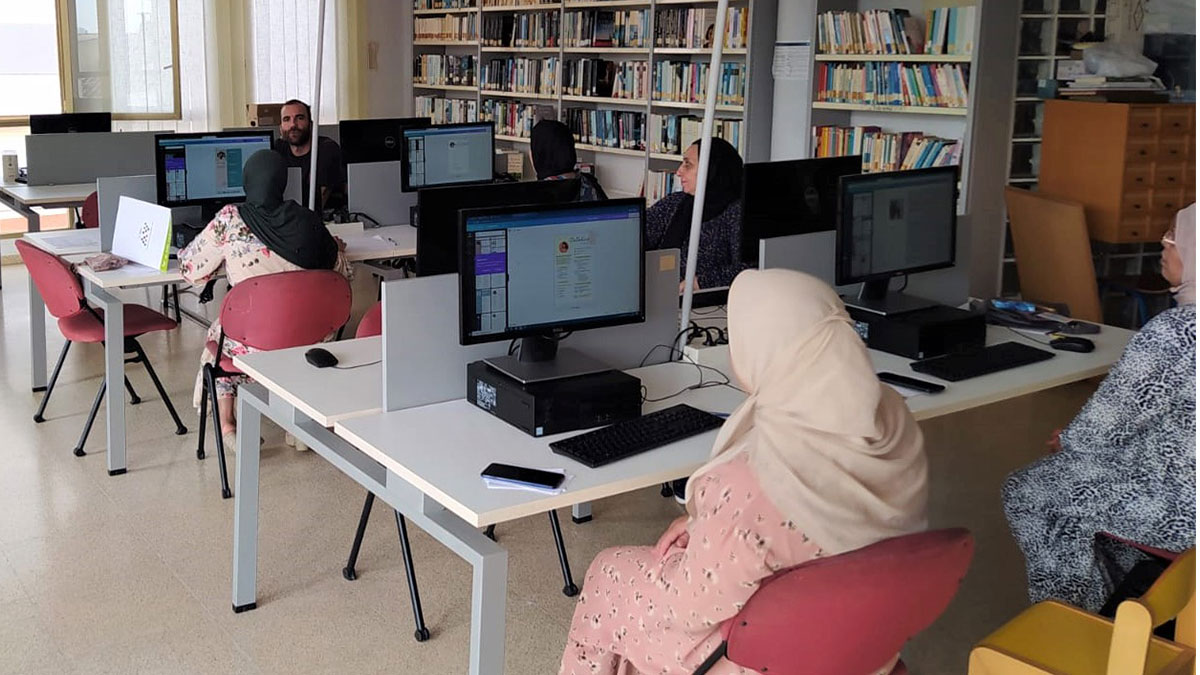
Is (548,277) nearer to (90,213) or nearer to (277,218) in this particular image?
(277,218)

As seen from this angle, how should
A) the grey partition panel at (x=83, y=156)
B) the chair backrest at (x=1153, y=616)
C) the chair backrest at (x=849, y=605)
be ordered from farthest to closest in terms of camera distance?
the grey partition panel at (x=83, y=156) < the chair backrest at (x=1153, y=616) < the chair backrest at (x=849, y=605)

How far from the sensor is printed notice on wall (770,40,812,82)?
6.62m

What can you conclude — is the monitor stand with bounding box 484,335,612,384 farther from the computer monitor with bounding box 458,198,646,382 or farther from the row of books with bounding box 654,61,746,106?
the row of books with bounding box 654,61,746,106

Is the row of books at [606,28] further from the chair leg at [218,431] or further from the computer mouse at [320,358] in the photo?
the computer mouse at [320,358]

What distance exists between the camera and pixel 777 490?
1.92 meters

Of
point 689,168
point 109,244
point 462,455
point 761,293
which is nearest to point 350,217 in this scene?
point 109,244

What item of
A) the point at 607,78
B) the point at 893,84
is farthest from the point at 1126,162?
the point at 607,78

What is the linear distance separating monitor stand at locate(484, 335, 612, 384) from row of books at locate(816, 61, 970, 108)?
365cm

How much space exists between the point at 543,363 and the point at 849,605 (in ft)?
3.74

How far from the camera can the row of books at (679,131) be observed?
723 centimetres

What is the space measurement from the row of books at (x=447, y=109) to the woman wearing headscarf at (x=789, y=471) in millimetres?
7471

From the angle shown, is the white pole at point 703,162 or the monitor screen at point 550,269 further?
the white pole at point 703,162

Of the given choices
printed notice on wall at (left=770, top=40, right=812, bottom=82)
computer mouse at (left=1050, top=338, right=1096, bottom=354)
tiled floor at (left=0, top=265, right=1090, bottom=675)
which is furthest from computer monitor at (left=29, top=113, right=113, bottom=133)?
computer mouse at (left=1050, top=338, right=1096, bottom=354)

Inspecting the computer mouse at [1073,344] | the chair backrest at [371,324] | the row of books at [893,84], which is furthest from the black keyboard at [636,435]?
the row of books at [893,84]
